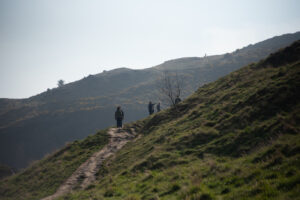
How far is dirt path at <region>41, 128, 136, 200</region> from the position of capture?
14953mm

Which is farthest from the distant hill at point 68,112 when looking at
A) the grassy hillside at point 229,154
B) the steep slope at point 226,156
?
the grassy hillside at point 229,154

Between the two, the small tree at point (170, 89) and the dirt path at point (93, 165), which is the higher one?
the small tree at point (170, 89)

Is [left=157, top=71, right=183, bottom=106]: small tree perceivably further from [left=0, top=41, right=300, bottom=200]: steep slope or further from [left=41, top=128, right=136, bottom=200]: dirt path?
[left=0, top=41, right=300, bottom=200]: steep slope

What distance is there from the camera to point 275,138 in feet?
30.0

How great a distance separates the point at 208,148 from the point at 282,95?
556cm

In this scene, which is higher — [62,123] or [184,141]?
[184,141]

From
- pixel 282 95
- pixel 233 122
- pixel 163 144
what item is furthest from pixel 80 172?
pixel 282 95

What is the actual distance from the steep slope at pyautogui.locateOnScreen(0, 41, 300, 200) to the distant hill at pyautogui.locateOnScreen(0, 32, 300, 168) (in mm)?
60977

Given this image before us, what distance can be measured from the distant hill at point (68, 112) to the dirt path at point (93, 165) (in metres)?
57.3

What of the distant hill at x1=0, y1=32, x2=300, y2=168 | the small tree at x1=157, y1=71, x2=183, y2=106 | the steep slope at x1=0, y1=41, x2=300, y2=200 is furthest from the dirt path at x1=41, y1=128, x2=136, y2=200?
the distant hill at x1=0, y1=32, x2=300, y2=168

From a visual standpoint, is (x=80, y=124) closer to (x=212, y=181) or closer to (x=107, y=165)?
(x=107, y=165)

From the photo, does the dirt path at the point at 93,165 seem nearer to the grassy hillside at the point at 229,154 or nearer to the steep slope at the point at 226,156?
the steep slope at the point at 226,156

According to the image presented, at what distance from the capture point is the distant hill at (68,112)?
7624cm

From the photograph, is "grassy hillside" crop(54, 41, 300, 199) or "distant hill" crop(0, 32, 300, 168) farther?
"distant hill" crop(0, 32, 300, 168)
